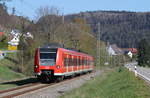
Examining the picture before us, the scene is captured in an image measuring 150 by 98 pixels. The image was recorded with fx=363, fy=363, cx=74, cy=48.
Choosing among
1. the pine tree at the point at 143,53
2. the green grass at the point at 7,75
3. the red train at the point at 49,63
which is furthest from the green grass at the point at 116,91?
the pine tree at the point at 143,53

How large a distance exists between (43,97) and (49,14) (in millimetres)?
43440

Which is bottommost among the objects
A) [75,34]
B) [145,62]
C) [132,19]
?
[145,62]

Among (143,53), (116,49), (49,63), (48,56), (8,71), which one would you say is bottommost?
(8,71)

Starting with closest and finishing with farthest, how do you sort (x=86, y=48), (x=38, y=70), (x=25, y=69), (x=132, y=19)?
(x=38, y=70), (x=25, y=69), (x=86, y=48), (x=132, y=19)

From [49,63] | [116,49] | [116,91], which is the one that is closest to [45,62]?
[49,63]

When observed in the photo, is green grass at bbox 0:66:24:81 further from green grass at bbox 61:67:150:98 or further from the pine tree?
the pine tree

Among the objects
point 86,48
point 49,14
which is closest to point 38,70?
point 49,14

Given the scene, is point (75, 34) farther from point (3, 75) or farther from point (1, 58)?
point (3, 75)

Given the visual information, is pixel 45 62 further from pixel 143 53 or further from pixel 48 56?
pixel 143 53

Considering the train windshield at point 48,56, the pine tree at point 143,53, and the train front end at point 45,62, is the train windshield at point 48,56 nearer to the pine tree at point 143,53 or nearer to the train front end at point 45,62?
the train front end at point 45,62

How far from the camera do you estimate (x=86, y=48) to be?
3017 inches

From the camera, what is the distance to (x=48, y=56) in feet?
89.4

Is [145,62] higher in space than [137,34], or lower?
lower

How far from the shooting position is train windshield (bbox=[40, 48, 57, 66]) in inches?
1064
